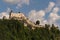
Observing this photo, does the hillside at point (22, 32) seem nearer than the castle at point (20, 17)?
Yes

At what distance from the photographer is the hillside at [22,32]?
11346cm

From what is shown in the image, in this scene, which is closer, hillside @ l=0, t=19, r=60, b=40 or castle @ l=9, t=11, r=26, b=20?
hillside @ l=0, t=19, r=60, b=40

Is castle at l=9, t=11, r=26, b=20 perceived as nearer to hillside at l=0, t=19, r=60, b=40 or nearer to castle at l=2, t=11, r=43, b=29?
castle at l=2, t=11, r=43, b=29

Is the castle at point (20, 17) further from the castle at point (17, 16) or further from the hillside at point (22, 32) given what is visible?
the hillside at point (22, 32)

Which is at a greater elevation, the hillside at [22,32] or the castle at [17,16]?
the castle at [17,16]

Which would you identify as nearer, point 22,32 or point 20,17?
point 22,32

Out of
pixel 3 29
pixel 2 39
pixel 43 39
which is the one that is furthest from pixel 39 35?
pixel 2 39

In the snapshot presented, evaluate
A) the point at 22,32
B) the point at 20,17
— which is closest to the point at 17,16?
the point at 20,17

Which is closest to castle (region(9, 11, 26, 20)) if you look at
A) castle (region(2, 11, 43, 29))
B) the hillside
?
castle (region(2, 11, 43, 29))

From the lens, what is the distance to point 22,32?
12325 cm

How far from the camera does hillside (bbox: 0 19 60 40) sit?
372 feet

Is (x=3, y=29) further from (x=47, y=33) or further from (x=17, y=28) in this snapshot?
(x=47, y=33)

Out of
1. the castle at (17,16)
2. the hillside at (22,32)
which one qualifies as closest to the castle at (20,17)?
the castle at (17,16)

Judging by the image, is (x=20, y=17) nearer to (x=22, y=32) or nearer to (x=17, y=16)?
(x=17, y=16)
